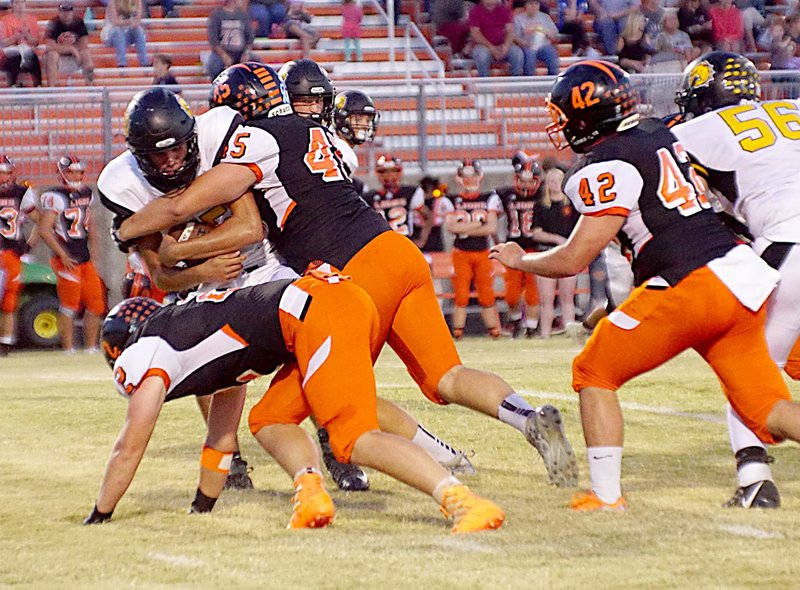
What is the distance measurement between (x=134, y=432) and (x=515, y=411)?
1.60 metres

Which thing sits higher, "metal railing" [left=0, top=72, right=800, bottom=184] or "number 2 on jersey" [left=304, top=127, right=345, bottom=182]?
"number 2 on jersey" [left=304, top=127, right=345, bottom=182]

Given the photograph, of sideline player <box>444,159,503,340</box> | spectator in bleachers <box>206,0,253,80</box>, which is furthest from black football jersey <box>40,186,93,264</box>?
sideline player <box>444,159,503,340</box>

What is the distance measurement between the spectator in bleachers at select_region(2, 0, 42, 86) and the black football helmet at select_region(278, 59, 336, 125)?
10.6 metres

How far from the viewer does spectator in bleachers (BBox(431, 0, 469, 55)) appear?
59.7ft

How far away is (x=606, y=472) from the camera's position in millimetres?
5293

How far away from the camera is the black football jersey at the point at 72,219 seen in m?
14.2

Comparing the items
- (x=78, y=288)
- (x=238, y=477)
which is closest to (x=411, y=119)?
(x=78, y=288)

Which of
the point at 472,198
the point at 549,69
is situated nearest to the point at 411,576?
the point at 472,198

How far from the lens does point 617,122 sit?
538cm

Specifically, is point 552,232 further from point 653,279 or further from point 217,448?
point 217,448

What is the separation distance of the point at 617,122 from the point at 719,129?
554 mm

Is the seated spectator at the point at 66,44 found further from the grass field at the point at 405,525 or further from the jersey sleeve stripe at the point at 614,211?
the jersey sleeve stripe at the point at 614,211

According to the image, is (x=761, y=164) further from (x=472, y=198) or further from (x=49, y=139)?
(x=49, y=139)

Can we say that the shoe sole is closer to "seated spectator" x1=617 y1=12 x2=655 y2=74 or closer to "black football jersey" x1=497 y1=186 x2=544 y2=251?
"black football jersey" x1=497 y1=186 x2=544 y2=251
